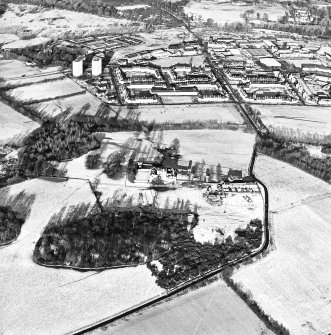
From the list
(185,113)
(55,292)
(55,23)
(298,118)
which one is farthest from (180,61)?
(55,292)

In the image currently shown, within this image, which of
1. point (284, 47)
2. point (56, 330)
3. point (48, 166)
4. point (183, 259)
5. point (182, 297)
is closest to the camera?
point (56, 330)

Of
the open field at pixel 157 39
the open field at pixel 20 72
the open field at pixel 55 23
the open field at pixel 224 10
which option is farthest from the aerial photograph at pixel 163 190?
the open field at pixel 224 10

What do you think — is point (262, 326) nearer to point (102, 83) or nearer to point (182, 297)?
point (182, 297)

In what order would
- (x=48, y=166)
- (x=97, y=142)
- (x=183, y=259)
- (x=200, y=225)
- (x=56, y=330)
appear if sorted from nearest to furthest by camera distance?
1. (x=56, y=330)
2. (x=183, y=259)
3. (x=200, y=225)
4. (x=48, y=166)
5. (x=97, y=142)

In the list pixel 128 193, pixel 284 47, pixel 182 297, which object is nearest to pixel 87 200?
pixel 128 193

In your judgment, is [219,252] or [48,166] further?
[48,166]
